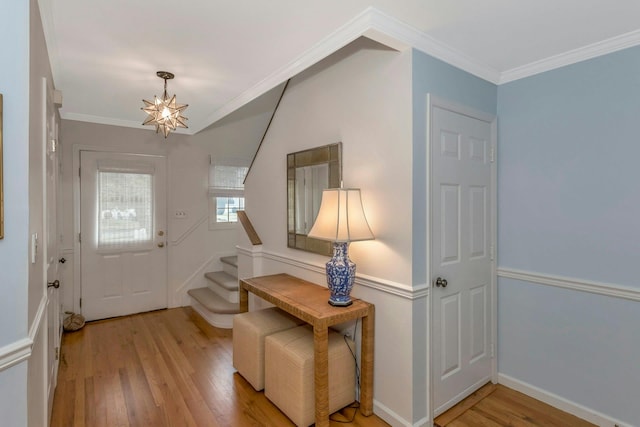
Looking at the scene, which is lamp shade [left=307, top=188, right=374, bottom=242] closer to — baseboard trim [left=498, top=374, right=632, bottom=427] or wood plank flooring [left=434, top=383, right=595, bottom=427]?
wood plank flooring [left=434, top=383, right=595, bottom=427]

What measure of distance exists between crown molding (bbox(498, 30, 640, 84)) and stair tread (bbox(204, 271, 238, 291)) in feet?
10.7

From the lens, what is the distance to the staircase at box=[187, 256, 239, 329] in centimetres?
363

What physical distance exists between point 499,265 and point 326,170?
1488 mm

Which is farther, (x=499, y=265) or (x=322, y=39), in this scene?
(x=499, y=265)

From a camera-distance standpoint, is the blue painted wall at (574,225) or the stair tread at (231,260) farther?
the stair tread at (231,260)

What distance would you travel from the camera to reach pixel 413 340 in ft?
6.31

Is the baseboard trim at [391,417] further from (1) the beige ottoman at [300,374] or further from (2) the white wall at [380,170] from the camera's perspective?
(1) the beige ottoman at [300,374]

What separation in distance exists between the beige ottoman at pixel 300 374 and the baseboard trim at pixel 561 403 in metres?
1.19

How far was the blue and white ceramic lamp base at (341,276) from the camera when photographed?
80.1 inches

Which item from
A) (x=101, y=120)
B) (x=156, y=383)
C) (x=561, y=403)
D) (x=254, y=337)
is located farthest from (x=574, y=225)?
(x=101, y=120)

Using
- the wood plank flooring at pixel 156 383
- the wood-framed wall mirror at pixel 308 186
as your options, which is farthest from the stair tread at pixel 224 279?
the wood-framed wall mirror at pixel 308 186

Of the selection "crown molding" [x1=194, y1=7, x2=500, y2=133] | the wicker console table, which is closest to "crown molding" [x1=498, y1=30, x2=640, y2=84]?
"crown molding" [x1=194, y1=7, x2=500, y2=133]

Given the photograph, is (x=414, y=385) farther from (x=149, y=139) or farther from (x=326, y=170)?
(x=149, y=139)

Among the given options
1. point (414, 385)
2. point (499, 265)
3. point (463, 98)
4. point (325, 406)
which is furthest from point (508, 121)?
point (325, 406)
